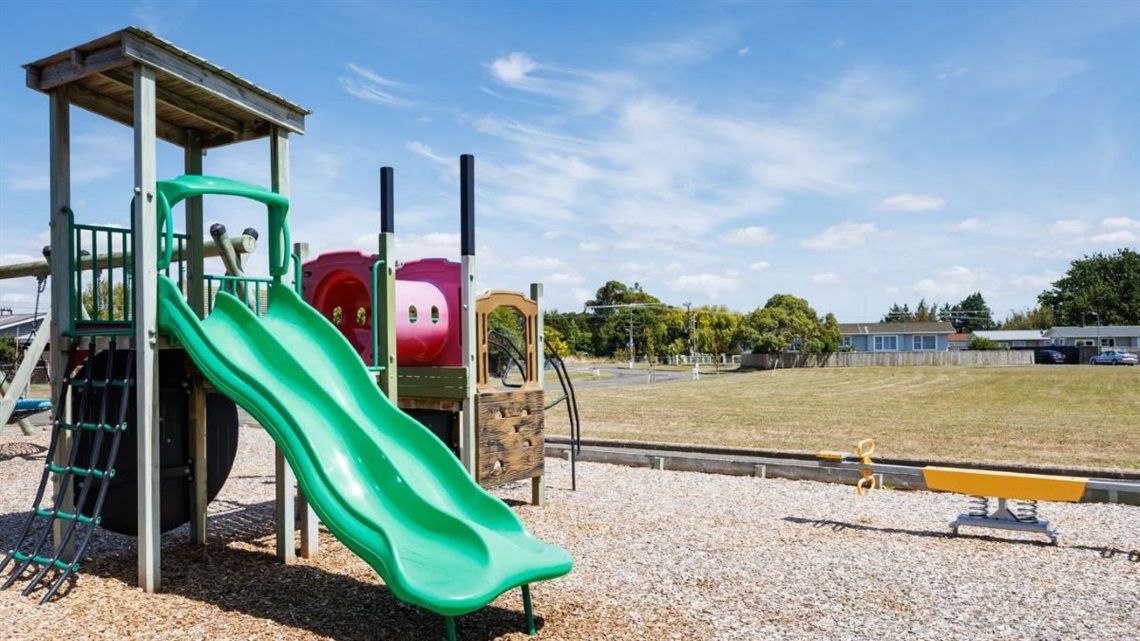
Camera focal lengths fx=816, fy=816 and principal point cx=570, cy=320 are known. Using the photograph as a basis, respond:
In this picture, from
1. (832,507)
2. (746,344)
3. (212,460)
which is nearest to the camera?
(212,460)

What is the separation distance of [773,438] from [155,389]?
12038 mm

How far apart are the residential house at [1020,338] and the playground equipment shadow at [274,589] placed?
10999 centimetres

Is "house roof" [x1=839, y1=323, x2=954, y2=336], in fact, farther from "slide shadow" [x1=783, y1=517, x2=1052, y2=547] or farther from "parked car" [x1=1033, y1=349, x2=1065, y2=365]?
"slide shadow" [x1=783, y1=517, x2=1052, y2=547]

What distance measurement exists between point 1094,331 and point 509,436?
108440mm

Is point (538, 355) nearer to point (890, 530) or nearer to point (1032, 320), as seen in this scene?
point (890, 530)

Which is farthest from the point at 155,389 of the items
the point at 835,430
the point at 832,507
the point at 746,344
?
the point at 746,344

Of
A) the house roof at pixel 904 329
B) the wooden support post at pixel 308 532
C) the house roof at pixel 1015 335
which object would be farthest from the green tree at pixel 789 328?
the wooden support post at pixel 308 532

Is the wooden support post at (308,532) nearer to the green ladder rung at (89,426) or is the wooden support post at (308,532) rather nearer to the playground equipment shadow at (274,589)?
the playground equipment shadow at (274,589)

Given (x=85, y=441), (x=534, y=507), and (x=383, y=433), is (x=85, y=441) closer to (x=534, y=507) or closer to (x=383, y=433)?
(x=383, y=433)

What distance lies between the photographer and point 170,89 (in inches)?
264

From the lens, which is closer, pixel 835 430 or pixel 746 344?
pixel 835 430

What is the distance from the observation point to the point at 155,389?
5855 millimetres

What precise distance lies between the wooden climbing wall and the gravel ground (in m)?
0.50

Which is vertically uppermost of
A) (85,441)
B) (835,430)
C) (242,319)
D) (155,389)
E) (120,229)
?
(120,229)
